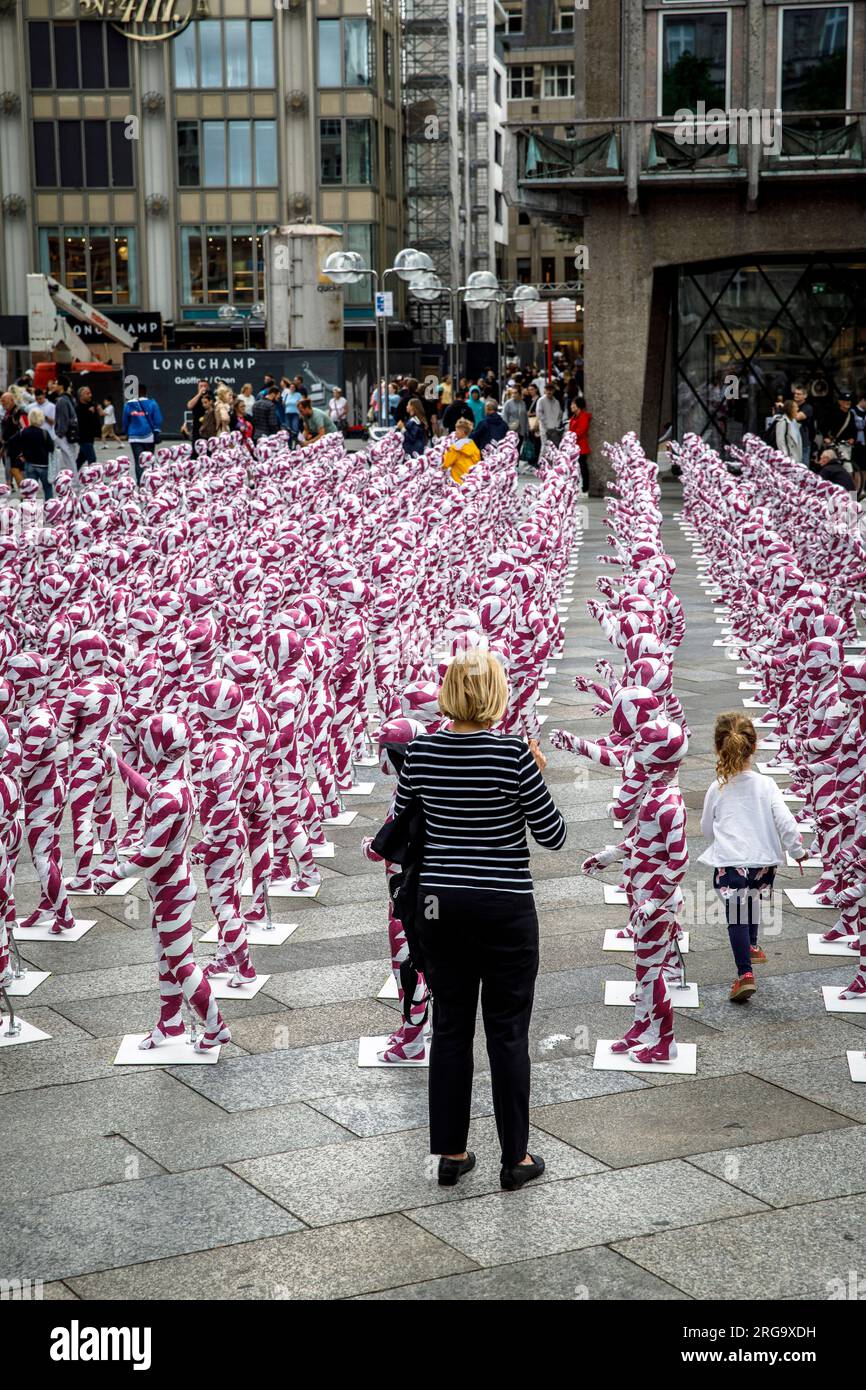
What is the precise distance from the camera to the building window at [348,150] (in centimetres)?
6425

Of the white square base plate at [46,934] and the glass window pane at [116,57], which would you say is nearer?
the white square base plate at [46,934]

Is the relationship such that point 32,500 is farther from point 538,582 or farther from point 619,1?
point 619,1

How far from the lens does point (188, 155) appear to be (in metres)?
64.4

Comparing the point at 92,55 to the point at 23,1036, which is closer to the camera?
the point at 23,1036

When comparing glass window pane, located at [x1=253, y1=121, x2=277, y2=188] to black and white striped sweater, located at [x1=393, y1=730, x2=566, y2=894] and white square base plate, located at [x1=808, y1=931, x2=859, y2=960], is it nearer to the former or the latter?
white square base plate, located at [x1=808, y1=931, x2=859, y2=960]

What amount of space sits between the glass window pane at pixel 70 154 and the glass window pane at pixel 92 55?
1606 millimetres

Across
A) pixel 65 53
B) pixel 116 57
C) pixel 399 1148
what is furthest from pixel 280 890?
pixel 65 53

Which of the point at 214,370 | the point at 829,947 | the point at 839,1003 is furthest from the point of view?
the point at 214,370

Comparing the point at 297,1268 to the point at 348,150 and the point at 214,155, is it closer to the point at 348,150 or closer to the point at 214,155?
the point at 348,150

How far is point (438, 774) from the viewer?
593 cm

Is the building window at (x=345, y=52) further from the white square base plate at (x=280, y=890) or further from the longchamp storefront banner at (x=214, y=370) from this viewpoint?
the white square base plate at (x=280, y=890)

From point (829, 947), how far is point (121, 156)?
199 feet

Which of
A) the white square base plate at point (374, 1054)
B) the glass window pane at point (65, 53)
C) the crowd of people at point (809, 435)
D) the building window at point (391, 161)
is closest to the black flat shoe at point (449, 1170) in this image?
the white square base plate at point (374, 1054)
